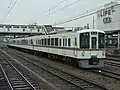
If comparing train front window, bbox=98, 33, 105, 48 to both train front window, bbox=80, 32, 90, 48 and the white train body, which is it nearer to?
train front window, bbox=80, 32, 90, 48

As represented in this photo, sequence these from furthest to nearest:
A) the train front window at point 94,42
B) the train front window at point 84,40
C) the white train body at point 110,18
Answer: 1. the white train body at point 110,18
2. the train front window at point 94,42
3. the train front window at point 84,40

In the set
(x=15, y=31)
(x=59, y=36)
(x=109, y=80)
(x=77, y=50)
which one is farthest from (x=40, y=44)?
(x=15, y=31)

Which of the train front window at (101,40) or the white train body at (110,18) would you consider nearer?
the train front window at (101,40)

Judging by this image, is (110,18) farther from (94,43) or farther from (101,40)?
(94,43)

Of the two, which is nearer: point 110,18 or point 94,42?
point 94,42

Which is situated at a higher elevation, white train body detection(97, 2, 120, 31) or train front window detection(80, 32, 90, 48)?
white train body detection(97, 2, 120, 31)

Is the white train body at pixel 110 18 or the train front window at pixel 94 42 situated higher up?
the white train body at pixel 110 18

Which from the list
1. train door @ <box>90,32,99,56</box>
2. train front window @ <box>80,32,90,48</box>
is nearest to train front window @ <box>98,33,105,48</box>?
train door @ <box>90,32,99,56</box>

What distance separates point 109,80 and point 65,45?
7.21 meters

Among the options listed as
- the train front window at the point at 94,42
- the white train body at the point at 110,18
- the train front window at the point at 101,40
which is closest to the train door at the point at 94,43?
the train front window at the point at 94,42

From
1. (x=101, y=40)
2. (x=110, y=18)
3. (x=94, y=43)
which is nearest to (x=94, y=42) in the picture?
(x=94, y=43)

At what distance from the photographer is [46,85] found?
1123cm

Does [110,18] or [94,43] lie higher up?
[110,18]

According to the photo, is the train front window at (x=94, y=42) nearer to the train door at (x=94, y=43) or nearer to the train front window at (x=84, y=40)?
the train door at (x=94, y=43)
